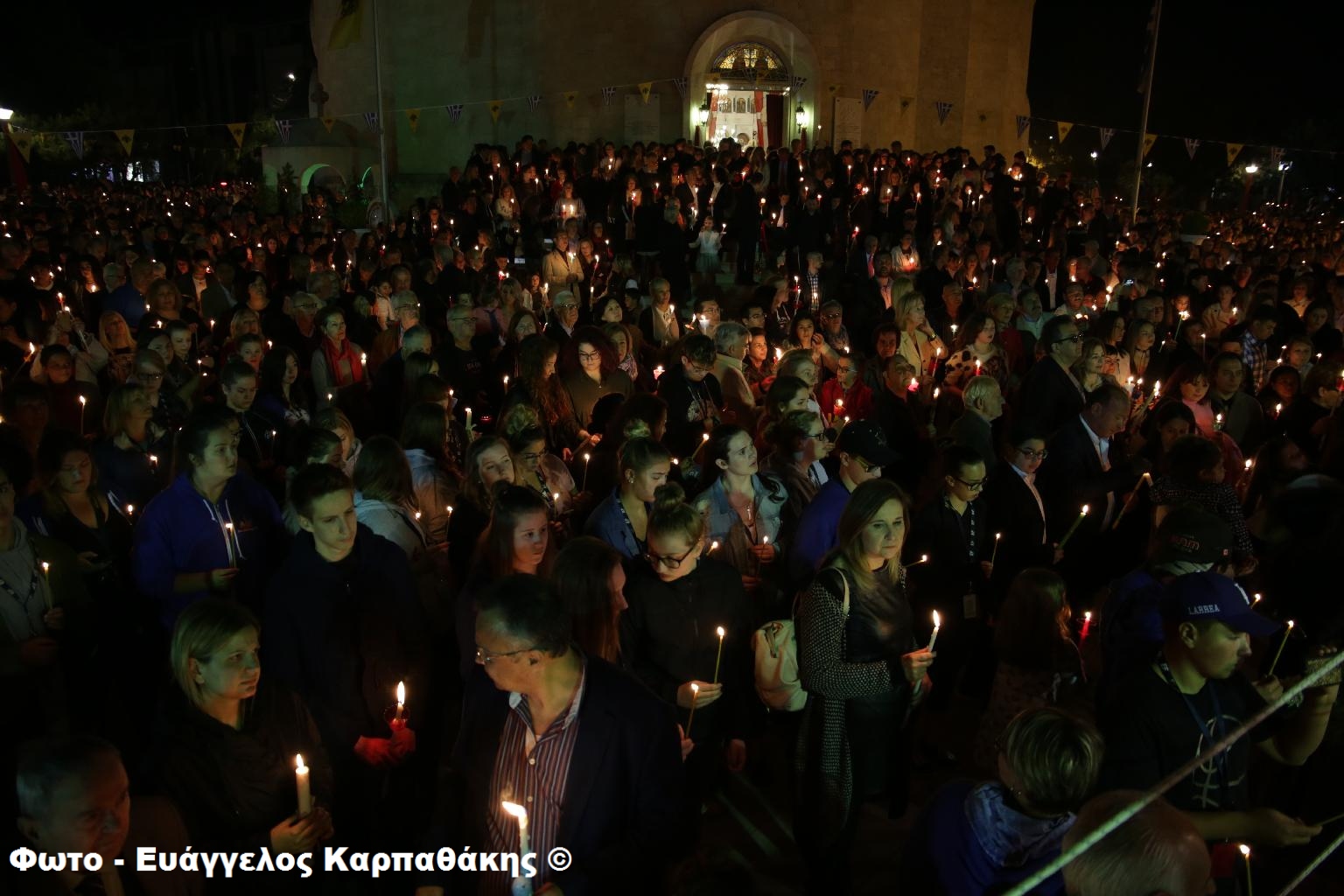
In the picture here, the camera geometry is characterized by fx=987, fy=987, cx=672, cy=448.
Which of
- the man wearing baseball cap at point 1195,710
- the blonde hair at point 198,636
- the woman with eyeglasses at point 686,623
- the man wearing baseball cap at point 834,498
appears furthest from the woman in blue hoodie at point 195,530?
the man wearing baseball cap at point 1195,710

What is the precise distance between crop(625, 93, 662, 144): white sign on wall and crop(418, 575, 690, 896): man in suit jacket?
26172 mm

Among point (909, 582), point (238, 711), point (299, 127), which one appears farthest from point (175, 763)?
point (299, 127)

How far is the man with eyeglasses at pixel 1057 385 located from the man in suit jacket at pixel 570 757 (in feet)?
17.6

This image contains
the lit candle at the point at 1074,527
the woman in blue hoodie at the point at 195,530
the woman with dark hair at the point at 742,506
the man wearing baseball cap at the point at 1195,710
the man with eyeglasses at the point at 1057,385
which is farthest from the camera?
the man with eyeglasses at the point at 1057,385

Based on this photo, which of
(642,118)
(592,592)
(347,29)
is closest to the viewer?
(592,592)

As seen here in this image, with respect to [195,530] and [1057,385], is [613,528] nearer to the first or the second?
[195,530]

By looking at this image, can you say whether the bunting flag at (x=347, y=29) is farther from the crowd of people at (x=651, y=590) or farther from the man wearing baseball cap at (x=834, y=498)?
the man wearing baseball cap at (x=834, y=498)

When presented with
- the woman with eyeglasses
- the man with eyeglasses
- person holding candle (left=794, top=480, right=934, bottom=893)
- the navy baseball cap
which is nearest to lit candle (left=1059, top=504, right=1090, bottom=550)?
the man with eyeglasses

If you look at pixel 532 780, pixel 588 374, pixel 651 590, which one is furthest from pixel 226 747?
pixel 588 374

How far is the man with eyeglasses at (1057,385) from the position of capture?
727cm

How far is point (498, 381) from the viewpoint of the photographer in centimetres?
853

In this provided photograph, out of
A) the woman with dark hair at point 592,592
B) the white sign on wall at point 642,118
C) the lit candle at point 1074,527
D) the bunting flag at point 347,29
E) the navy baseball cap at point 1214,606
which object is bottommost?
the lit candle at point 1074,527

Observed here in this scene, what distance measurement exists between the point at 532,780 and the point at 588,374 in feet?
15.9

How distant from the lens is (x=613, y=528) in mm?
4695
